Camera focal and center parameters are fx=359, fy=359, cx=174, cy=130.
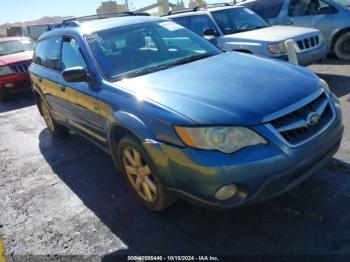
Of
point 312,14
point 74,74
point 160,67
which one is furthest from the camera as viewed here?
point 312,14

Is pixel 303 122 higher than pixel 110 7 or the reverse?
higher

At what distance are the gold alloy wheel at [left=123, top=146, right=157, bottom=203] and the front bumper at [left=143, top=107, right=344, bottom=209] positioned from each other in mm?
415

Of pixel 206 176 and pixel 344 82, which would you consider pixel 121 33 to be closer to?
pixel 206 176

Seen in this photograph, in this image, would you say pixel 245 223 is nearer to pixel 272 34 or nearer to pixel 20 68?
pixel 272 34

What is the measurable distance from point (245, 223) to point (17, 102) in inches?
322

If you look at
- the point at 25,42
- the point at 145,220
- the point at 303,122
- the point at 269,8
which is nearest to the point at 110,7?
the point at 25,42

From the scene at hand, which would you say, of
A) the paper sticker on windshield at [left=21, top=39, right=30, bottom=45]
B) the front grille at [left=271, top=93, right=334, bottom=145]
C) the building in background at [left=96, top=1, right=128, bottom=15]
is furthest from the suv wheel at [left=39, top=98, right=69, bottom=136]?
the building in background at [left=96, top=1, right=128, bottom=15]

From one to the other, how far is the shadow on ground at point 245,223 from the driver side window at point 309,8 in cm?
592

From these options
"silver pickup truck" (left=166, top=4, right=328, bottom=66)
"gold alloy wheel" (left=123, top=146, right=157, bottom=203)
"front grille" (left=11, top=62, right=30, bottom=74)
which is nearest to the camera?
"gold alloy wheel" (left=123, top=146, right=157, bottom=203)

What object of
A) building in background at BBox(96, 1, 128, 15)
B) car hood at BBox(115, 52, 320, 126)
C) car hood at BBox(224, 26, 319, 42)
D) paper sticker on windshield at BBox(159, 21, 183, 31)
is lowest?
building in background at BBox(96, 1, 128, 15)

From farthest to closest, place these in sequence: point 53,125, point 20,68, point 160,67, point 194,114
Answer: point 20,68 < point 53,125 < point 160,67 < point 194,114

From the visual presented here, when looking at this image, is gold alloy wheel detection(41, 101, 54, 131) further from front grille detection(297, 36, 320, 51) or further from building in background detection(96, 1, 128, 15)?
building in background detection(96, 1, 128, 15)

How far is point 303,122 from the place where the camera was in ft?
8.90

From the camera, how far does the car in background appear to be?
27.2ft
